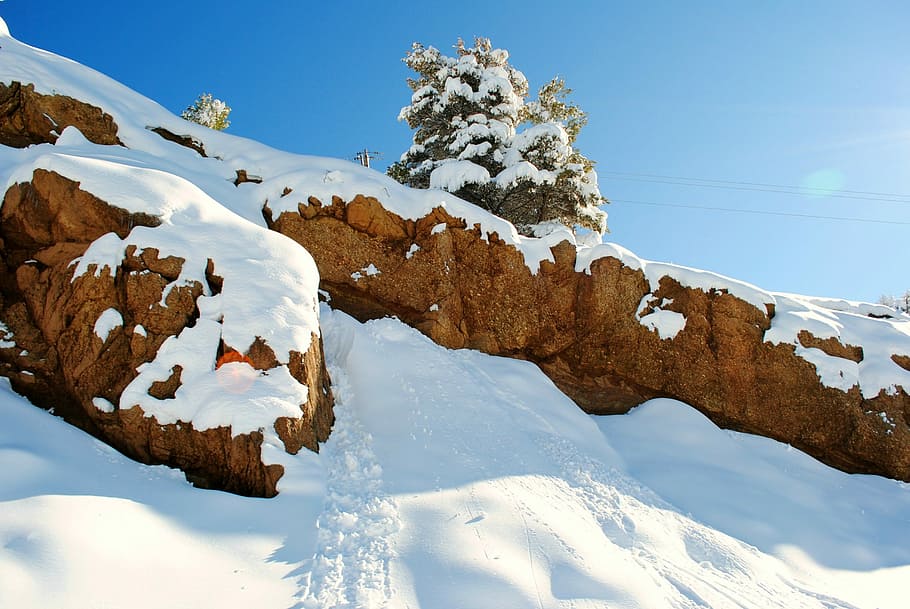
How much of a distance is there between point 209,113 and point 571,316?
80.1 ft

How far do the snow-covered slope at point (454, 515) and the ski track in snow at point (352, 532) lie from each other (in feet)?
0.07

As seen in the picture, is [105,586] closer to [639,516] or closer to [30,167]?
[639,516]

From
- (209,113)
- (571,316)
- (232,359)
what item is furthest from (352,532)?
(209,113)

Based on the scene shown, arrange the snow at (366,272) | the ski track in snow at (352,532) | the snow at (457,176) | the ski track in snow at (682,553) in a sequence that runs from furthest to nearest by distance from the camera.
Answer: the snow at (457,176) < the snow at (366,272) < the ski track in snow at (682,553) < the ski track in snow at (352,532)

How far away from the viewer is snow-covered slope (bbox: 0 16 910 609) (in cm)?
379

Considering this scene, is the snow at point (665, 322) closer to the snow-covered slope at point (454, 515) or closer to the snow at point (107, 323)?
the snow-covered slope at point (454, 515)

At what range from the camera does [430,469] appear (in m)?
5.98

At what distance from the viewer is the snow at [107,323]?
588 cm

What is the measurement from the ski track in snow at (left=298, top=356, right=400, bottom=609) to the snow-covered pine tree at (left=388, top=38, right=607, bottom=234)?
8645 mm

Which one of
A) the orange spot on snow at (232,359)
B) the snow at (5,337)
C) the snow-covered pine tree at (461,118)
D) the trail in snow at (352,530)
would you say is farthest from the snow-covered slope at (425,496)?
the snow-covered pine tree at (461,118)

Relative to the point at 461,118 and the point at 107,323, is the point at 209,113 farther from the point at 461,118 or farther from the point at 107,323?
the point at 107,323

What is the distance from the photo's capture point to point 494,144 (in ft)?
50.2

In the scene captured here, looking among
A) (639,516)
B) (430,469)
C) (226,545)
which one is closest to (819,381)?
(639,516)

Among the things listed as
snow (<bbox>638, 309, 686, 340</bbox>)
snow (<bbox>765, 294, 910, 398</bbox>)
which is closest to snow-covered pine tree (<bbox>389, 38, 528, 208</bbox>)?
snow (<bbox>638, 309, 686, 340</bbox>)
